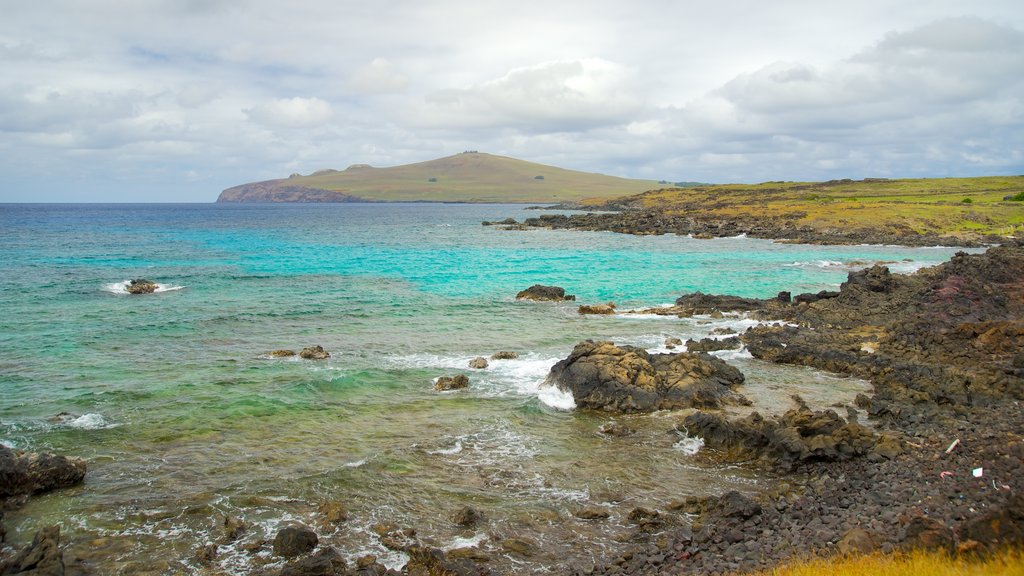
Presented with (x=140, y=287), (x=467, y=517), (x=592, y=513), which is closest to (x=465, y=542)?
(x=467, y=517)

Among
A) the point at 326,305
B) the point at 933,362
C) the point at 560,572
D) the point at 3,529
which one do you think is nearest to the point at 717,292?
the point at 933,362

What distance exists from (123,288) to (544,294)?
33.1m

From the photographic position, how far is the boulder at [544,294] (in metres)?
48.0

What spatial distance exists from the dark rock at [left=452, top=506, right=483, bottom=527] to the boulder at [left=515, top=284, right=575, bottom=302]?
32759 mm

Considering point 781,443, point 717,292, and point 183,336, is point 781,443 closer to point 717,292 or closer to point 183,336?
point 183,336

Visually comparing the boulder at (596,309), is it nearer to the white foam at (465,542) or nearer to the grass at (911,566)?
the white foam at (465,542)

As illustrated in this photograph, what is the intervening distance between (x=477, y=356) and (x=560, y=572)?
1822 centimetres

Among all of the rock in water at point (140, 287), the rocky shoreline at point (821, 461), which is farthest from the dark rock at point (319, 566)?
the rock in water at point (140, 287)

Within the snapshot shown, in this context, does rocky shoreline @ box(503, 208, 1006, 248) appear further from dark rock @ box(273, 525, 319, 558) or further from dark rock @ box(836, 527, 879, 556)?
dark rock @ box(273, 525, 319, 558)

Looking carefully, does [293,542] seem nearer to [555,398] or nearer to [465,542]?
[465,542]

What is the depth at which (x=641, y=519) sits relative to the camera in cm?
1519

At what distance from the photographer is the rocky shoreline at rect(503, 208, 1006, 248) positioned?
292 feet

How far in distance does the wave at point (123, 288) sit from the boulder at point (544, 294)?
27559 millimetres

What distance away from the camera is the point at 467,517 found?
15.3 metres
